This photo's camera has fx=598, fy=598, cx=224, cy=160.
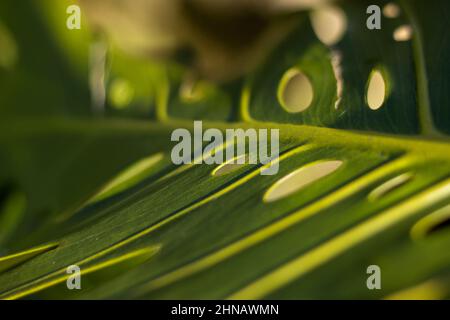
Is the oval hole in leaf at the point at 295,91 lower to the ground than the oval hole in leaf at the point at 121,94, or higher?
lower

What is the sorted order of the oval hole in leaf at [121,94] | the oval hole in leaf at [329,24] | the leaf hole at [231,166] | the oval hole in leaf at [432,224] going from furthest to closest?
1. the oval hole in leaf at [121,94]
2. the oval hole in leaf at [329,24]
3. the leaf hole at [231,166]
4. the oval hole in leaf at [432,224]

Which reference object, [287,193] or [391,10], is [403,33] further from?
[287,193]

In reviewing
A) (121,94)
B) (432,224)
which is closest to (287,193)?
(432,224)

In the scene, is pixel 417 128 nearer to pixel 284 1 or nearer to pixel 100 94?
pixel 284 1

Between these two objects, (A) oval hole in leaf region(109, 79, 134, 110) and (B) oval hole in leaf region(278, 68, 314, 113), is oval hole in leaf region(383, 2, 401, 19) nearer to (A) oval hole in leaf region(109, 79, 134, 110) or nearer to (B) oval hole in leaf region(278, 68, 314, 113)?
(B) oval hole in leaf region(278, 68, 314, 113)

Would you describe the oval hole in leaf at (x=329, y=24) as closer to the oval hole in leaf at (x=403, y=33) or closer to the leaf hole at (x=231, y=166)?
the oval hole in leaf at (x=403, y=33)

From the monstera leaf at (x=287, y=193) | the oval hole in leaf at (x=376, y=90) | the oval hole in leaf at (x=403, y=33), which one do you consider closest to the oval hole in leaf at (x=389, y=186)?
the monstera leaf at (x=287, y=193)

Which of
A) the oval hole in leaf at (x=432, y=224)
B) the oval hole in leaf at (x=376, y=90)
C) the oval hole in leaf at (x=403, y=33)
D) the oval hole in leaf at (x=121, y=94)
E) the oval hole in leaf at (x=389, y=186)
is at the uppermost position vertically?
the oval hole in leaf at (x=121, y=94)
